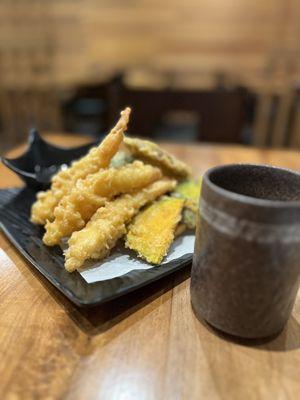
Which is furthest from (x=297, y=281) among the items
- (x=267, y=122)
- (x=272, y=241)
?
(x=267, y=122)

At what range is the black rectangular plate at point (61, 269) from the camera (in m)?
0.57

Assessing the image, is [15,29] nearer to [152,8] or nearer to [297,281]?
[152,8]

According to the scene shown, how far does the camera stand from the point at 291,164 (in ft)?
4.82

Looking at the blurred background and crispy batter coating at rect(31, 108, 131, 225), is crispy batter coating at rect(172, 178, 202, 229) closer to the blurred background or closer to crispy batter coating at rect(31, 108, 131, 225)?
crispy batter coating at rect(31, 108, 131, 225)

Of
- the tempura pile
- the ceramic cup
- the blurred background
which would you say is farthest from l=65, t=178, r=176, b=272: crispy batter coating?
the blurred background

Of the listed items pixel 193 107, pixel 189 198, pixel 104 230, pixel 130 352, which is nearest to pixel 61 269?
pixel 104 230

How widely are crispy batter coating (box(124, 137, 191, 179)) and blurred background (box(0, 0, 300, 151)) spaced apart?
1.96 meters

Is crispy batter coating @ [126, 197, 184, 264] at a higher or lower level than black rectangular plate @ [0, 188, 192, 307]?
higher

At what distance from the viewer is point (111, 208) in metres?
0.73

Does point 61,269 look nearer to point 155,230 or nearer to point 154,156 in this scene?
point 155,230

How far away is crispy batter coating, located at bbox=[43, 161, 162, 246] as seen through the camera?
720 millimetres

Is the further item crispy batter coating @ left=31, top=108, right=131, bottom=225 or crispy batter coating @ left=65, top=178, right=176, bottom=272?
crispy batter coating @ left=31, top=108, right=131, bottom=225

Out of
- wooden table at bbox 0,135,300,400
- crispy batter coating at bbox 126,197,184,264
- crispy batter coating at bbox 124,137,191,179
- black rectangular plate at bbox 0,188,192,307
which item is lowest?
wooden table at bbox 0,135,300,400

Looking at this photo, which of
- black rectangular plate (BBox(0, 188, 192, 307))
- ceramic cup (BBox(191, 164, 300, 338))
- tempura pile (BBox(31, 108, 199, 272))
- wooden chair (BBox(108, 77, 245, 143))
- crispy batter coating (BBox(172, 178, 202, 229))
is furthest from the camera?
wooden chair (BBox(108, 77, 245, 143))
